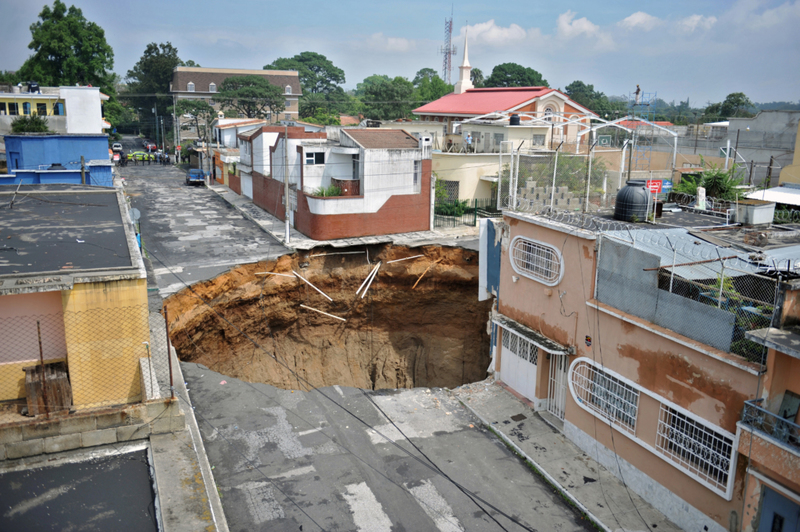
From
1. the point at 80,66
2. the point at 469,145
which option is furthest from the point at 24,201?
the point at 80,66

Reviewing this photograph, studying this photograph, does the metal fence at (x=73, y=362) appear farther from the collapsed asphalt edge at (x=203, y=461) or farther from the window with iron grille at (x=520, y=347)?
the window with iron grille at (x=520, y=347)

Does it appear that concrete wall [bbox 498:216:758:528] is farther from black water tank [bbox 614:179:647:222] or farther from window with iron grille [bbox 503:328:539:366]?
black water tank [bbox 614:179:647:222]

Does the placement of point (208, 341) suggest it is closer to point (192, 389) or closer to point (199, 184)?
point (192, 389)

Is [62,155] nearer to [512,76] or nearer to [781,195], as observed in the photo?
[781,195]

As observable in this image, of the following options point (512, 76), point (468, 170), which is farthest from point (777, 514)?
point (512, 76)

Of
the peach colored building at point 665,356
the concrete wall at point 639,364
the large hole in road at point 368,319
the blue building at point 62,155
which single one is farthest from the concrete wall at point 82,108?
the concrete wall at point 639,364

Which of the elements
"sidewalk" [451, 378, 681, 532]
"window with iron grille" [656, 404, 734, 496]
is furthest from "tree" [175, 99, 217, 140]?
"window with iron grille" [656, 404, 734, 496]

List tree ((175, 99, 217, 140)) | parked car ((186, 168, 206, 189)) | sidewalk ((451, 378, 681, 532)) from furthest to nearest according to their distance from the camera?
1. tree ((175, 99, 217, 140))
2. parked car ((186, 168, 206, 189))
3. sidewalk ((451, 378, 681, 532))
